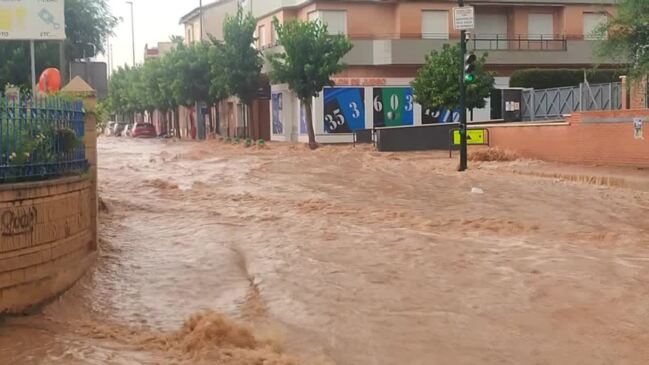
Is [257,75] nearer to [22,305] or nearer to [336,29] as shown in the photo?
[336,29]

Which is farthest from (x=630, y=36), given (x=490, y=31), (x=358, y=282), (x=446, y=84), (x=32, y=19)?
(x=490, y=31)

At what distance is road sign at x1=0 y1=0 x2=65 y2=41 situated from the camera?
13.9m

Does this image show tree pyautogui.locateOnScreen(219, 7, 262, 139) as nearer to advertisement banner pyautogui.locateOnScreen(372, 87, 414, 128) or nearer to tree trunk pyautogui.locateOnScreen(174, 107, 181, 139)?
advertisement banner pyautogui.locateOnScreen(372, 87, 414, 128)

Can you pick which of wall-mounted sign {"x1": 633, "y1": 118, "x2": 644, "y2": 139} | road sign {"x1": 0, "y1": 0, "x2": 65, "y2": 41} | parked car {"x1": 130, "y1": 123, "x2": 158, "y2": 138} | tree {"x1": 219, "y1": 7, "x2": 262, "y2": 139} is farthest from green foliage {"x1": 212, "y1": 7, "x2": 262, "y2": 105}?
road sign {"x1": 0, "y1": 0, "x2": 65, "y2": 41}

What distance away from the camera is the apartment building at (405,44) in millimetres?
43625

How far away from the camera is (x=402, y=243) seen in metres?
13.6

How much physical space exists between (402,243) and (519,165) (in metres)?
13.9

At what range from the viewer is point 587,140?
1024 inches

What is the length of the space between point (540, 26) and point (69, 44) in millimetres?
28144

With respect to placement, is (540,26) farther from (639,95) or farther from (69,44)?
(69,44)

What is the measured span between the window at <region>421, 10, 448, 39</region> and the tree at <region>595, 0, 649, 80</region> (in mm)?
21303

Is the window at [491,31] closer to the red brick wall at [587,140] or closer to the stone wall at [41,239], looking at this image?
the red brick wall at [587,140]

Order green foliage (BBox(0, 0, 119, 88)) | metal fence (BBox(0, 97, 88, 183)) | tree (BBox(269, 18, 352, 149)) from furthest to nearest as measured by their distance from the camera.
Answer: tree (BBox(269, 18, 352, 149)) → green foliage (BBox(0, 0, 119, 88)) → metal fence (BBox(0, 97, 88, 183))

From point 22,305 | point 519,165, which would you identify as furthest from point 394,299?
point 519,165
